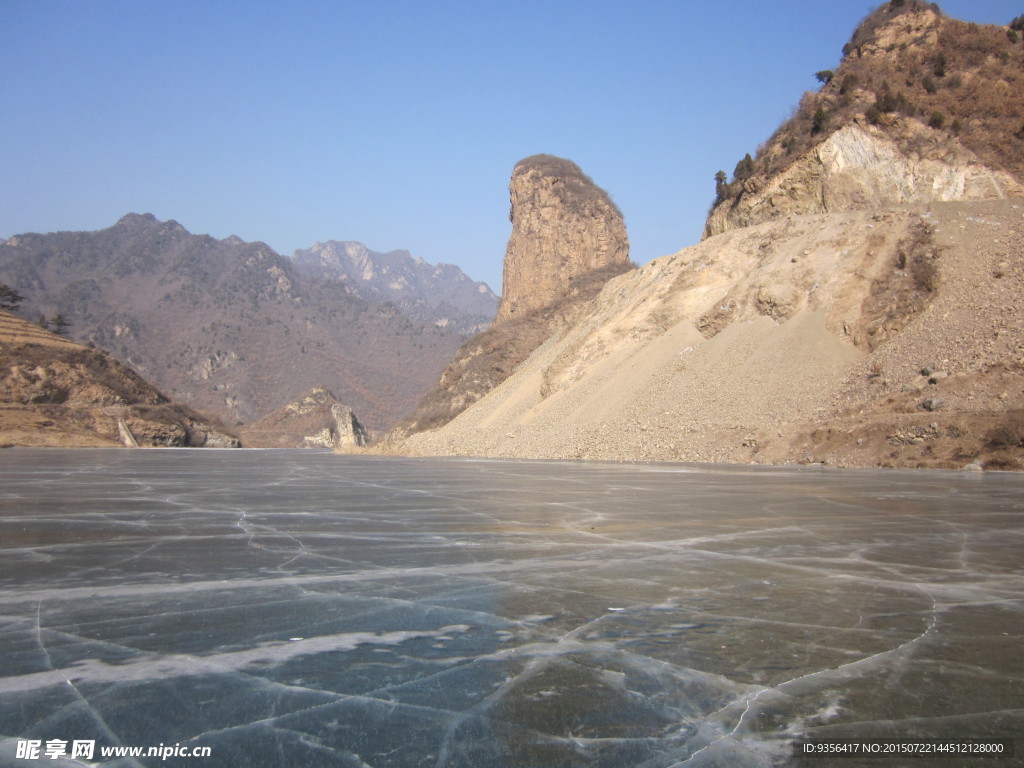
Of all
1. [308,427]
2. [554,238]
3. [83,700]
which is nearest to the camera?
[83,700]

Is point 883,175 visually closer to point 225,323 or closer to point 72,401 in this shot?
point 72,401

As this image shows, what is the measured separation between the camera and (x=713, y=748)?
2736 mm

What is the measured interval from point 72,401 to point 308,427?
3735 centimetres

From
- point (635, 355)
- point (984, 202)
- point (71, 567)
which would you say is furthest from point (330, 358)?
point (71, 567)

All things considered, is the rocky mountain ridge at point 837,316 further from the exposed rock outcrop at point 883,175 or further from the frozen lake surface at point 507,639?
the frozen lake surface at point 507,639

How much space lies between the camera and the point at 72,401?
5588 centimetres

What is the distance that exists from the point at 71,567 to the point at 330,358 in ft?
484

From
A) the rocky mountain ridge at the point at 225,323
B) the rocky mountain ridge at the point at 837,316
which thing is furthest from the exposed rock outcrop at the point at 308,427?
the rocky mountain ridge at the point at 837,316

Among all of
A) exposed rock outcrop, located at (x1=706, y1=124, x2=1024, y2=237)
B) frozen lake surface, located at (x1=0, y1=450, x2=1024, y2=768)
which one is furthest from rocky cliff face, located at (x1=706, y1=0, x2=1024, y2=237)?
frozen lake surface, located at (x1=0, y1=450, x2=1024, y2=768)

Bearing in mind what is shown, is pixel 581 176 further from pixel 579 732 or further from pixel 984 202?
pixel 579 732

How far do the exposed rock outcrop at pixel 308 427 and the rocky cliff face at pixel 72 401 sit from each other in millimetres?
21093

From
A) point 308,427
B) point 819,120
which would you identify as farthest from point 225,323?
point 819,120

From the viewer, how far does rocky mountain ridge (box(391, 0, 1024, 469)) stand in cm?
2370

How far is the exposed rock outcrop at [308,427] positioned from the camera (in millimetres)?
88375
